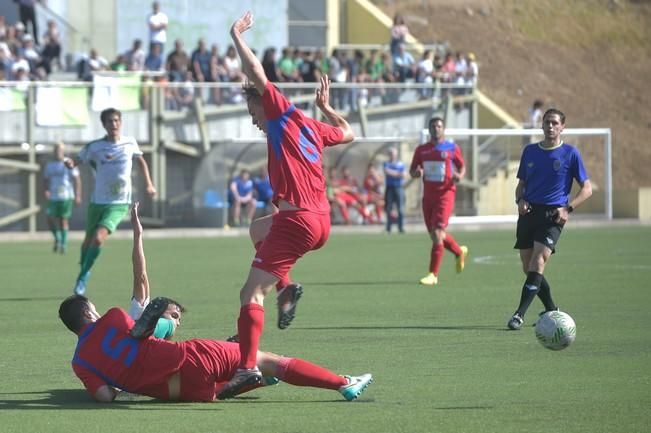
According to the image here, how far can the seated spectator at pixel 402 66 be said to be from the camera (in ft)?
129

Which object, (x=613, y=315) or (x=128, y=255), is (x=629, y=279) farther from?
(x=128, y=255)

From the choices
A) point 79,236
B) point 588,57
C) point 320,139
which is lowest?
point 79,236

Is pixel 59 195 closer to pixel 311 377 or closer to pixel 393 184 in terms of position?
pixel 393 184

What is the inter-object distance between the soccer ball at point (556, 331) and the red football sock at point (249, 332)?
248 centimetres

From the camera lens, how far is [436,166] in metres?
19.3

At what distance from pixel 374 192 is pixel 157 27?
7.28 meters

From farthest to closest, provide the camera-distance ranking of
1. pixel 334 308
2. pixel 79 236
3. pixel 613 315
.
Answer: pixel 79 236
pixel 334 308
pixel 613 315

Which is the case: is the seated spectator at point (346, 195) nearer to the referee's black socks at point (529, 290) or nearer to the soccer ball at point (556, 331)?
the referee's black socks at point (529, 290)

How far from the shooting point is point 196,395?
8.89m

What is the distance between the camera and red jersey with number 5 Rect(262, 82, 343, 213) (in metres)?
9.17

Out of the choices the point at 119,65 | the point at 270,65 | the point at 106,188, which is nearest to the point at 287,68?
the point at 270,65

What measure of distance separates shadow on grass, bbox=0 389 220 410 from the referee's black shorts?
5.16 meters

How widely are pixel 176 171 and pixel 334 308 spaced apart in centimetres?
2122

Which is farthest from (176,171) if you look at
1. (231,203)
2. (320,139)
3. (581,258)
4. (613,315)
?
(320,139)
